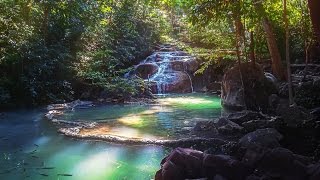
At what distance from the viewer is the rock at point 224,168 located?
5875 mm

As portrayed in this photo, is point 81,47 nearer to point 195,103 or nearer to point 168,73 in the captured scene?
point 168,73

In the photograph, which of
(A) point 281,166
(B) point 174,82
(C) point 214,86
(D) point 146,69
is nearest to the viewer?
(A) point 281,166

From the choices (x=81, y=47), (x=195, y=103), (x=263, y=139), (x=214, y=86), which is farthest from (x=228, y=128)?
(x=81, y=47)

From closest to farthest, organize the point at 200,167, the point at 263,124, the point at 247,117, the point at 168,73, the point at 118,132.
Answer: the point at 200,167 → the point at 263,124 → the point at 247,117 → the point at 118,132 → the point at 168,73

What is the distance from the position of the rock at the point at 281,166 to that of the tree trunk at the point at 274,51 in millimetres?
8854

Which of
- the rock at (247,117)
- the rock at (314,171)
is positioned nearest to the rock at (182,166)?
the rock at (314,171)

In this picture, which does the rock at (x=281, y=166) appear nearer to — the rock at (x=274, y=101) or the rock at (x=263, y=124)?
the rock at (x=263, y=124)

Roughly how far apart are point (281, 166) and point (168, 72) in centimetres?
1788

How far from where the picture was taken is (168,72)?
76.5 feet

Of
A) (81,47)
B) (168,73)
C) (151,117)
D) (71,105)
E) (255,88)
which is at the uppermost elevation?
(81,47)

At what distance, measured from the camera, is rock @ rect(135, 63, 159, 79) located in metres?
23.4

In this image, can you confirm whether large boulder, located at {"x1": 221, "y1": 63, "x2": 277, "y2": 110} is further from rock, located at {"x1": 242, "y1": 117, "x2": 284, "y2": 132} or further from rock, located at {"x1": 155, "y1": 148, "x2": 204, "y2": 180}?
rock, located at {"x1": 155, "y1": 148, "x2": 204, "y2": 180}

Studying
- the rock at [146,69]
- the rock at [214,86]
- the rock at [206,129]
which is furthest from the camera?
the rock at [146,69]

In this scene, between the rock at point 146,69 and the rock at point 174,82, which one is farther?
the rock at point 146,69
